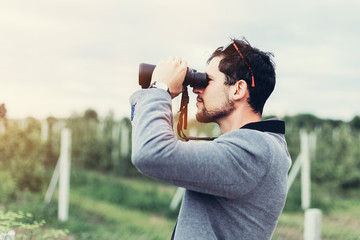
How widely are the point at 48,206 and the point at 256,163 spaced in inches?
241

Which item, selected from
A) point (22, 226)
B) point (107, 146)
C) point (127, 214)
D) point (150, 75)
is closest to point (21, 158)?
point (127, 214)

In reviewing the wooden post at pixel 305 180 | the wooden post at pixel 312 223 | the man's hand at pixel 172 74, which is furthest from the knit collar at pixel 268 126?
the wooden post at pixel 305 180

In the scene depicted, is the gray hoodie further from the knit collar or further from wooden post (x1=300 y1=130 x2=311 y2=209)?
wooden post (x1=300 y1=130 x2=311 y2=209)

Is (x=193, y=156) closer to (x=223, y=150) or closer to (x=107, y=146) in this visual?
(x=223, y=150)

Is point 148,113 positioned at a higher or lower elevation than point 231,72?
lower

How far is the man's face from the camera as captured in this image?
1395 mm

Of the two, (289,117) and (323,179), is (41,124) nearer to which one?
(323,179)

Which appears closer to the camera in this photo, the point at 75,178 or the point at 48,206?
the point at 48,206

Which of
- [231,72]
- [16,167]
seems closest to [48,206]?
[16,167]

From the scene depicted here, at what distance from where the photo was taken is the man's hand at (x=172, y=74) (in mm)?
1286

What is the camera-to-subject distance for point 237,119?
1.41 m

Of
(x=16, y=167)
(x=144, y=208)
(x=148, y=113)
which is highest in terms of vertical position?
(x=148, y=113)

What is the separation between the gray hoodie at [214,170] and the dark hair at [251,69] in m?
0.14

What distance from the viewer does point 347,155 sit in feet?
35.3
